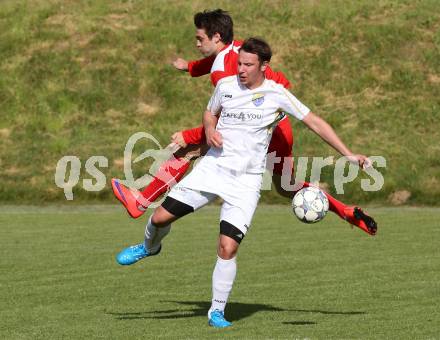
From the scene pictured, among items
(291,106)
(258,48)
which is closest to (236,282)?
(291,106)

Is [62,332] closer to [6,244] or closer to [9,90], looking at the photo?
[6,244]

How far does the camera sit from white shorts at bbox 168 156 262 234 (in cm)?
927

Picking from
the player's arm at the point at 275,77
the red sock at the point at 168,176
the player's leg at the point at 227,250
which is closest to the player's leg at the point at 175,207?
the player's leg at the point at 227,250

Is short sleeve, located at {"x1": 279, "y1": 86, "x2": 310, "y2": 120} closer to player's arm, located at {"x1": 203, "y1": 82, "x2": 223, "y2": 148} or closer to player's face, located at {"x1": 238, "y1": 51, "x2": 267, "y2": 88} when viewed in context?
player's face, located at {"x1": 238, "y1": 51, "x2": 267, "y2": 88}

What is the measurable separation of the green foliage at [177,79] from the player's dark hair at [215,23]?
43.9 feet

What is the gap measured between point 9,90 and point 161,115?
4.19 m

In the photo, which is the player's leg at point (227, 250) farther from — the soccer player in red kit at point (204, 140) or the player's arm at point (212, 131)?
the soccer player in red kit at point (204, 140)

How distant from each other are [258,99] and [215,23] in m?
1.26

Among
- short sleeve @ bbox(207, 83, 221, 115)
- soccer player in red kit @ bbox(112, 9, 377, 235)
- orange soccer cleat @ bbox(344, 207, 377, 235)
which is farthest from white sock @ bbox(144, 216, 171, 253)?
orange soccer cleat @ bbox(344, 207, 377, 235)

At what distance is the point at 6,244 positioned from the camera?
53.0 ft

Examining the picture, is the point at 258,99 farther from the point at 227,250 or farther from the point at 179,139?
the point at 179,139

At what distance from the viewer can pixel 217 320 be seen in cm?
913

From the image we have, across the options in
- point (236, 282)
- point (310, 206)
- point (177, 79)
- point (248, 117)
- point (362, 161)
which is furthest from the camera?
point (177, 79)

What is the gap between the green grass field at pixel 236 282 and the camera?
9062 mm
